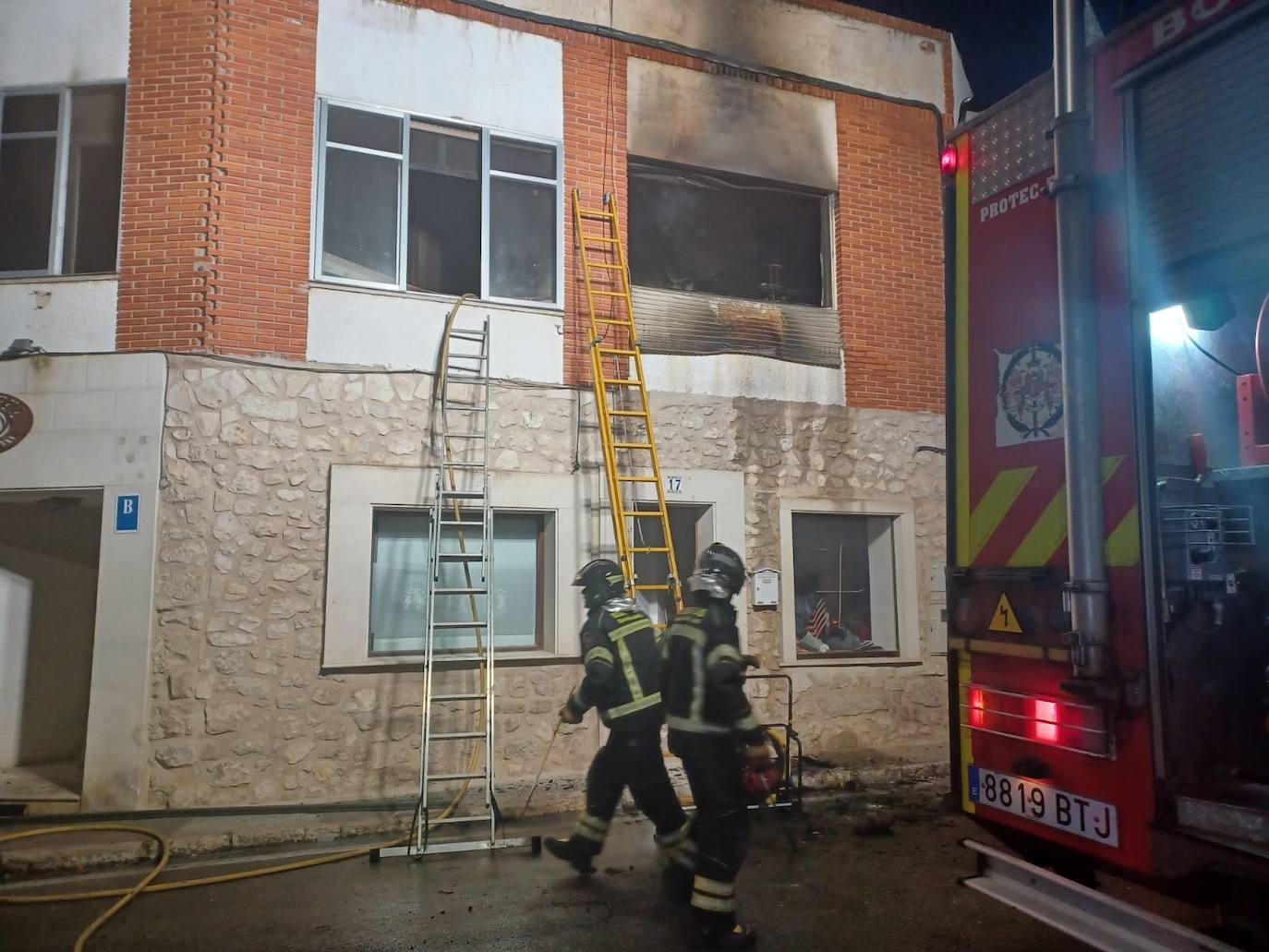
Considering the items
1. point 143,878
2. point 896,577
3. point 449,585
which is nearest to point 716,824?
point 143,878

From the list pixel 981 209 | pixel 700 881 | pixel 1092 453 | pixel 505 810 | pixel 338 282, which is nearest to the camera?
pixel 1092 453

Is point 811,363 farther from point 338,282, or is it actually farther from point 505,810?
point 505,810

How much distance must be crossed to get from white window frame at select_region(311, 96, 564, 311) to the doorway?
3134 mm

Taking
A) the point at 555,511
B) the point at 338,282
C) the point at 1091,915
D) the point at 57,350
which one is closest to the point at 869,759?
the point at 555,511

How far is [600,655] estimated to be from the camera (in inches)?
201

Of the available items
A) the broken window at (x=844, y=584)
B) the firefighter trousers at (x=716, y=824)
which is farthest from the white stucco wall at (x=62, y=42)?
the broken window at (x=844, y=584)

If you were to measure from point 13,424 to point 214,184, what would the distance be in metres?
2.47

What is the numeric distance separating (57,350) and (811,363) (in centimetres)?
677

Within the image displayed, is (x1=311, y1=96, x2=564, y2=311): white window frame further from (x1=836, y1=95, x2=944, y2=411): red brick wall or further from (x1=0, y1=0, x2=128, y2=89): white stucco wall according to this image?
(x1=836, y1=95, x2=944, y2=411): red brick wall

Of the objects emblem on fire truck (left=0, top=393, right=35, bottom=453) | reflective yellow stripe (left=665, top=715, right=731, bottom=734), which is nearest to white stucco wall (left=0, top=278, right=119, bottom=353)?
emblem on fire truck (left=0, top=393, right=35, bottom=453)

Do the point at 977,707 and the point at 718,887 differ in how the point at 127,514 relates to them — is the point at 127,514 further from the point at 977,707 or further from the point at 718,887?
the point at 977,707

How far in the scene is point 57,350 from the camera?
23.2 ft

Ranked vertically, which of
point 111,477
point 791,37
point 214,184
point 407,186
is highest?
point 791,37

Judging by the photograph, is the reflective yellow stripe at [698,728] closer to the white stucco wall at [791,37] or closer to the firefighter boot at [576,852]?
the firefighter boot at [576,852]
